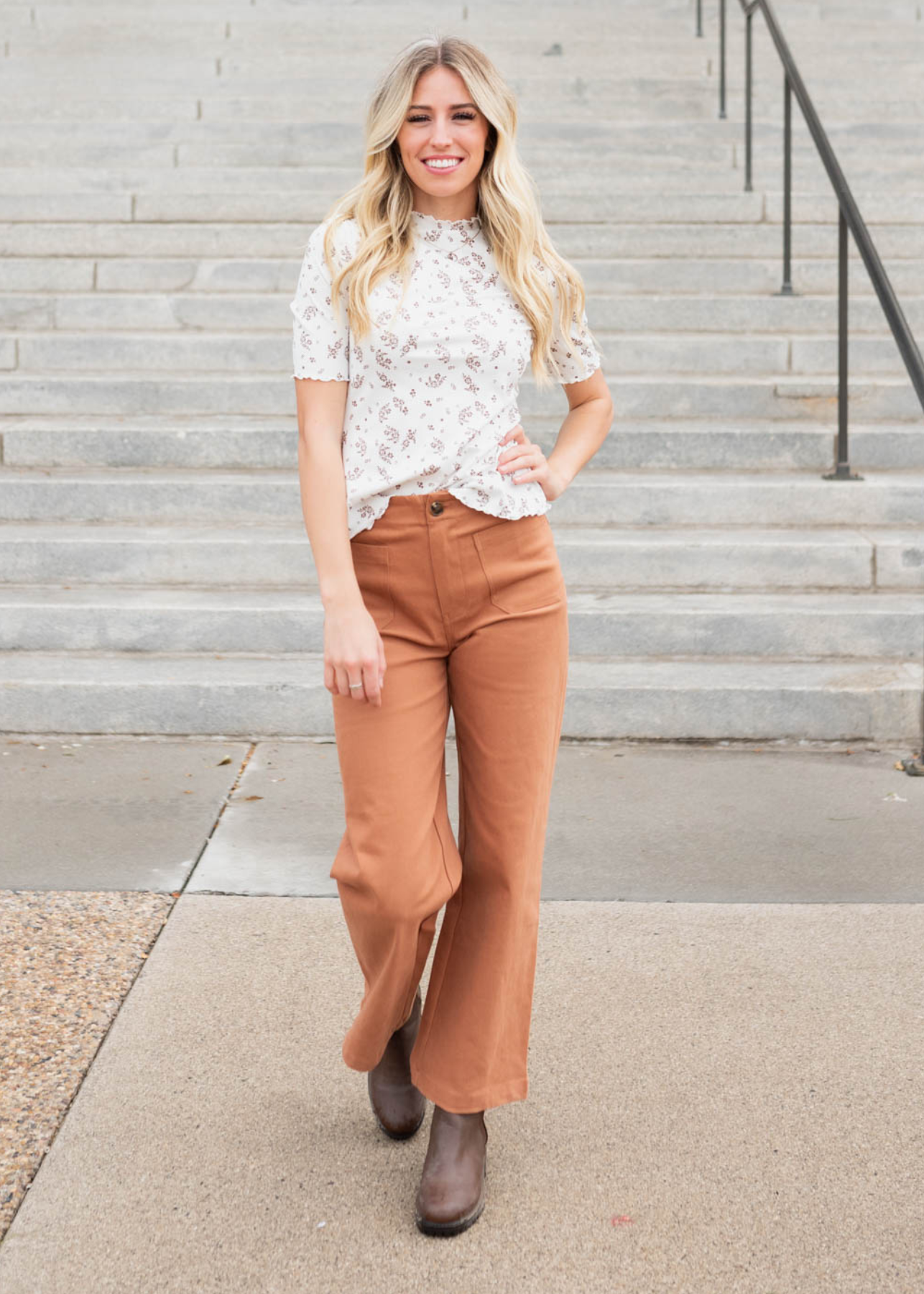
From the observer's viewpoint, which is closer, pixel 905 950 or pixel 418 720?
pixel 418 720

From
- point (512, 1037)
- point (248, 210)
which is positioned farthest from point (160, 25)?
point (512, 1037)

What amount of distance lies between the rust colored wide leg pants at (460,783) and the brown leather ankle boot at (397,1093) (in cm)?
14

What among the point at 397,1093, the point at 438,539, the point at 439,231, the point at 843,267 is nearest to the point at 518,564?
the point at 438,539

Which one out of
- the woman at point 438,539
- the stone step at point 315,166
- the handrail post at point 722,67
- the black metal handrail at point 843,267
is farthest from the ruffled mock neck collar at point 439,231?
the handrail post at point 722,67

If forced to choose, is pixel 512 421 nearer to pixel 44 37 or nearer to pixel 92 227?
pixel 92 227

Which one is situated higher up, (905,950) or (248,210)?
(248,210)

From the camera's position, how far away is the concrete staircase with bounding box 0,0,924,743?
503cm

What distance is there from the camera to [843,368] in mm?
5566

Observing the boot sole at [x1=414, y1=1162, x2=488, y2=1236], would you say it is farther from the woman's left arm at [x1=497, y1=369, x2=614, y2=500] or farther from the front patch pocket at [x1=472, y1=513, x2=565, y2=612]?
the woman's left arm at [x1=497, y1=369, x2=614, y2=500]

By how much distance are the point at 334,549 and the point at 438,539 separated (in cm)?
17

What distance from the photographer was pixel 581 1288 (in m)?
2.23

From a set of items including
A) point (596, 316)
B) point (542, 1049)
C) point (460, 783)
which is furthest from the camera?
point (596, 316)

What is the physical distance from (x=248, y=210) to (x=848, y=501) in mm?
3575

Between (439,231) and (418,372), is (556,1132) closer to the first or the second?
(418,372)
